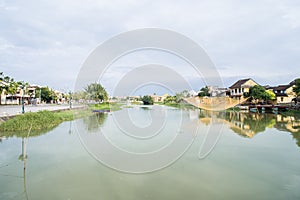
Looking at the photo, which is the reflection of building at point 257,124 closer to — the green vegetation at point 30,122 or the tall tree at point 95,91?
the green vegetation at point 30,122

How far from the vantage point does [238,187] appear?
11.3ft

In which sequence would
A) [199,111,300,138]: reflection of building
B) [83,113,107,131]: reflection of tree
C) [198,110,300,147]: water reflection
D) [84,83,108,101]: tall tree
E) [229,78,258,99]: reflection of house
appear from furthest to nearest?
[84,83,108,101]: tall tree, [229,78,258,99]: reflection of house, [83,113,107,131]: reflection of tree, [199,111,300,138]: reflection of building, [198,110,300,147]: water reflection

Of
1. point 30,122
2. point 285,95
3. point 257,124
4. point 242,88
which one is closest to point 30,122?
point 30,122

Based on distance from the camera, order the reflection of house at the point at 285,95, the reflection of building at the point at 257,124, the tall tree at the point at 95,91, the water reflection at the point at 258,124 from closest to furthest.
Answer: the water reflection at the point at 258,124
the reflection of building at the point at 257,124
the reflection of house at the point at 285,95
the tall tree at the point at 95,91

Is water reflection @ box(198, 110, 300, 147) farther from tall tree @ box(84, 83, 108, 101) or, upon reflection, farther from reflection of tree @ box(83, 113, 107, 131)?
tall tree @ box(84, 83, 108, 101)

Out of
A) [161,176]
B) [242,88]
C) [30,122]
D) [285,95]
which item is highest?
[242,88]

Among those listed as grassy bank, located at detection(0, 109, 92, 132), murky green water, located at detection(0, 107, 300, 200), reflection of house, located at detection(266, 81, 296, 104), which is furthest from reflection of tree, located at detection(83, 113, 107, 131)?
reflection of house, located at detection(266, 81, 296, 104)

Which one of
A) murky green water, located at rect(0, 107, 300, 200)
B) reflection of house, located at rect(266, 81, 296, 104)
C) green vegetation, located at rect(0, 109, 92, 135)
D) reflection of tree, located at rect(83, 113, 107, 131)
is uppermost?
reflection of house, located at rect(266, 81, 296, 104)

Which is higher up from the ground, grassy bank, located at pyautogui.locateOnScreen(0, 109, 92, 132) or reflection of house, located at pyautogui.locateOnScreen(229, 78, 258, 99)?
reflection of house, located at pyautogui.locateOnScreen(229, 78, 258, 99)

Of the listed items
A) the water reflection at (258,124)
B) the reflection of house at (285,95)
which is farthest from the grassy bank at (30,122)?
the reflection of house at (285,95)

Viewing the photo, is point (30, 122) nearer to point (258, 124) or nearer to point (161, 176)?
point (161, 176)

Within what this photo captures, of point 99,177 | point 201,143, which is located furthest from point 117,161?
point 201,143

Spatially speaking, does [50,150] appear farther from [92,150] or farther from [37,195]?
[37,195]

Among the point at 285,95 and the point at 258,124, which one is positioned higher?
the point at 285,95
